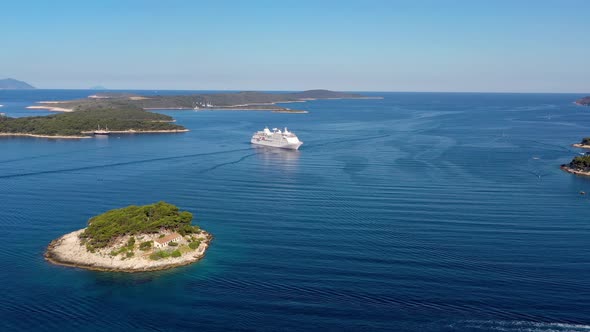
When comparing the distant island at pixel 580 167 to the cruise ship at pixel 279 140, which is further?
the cruise ship at pixel 279 140

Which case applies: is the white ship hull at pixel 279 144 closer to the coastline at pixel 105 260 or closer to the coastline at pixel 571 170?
the coastline at pixel 571 170

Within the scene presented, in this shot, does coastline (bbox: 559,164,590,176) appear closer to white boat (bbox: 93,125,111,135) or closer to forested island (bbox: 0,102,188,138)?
forested island (bbox: 0,102,188,138)

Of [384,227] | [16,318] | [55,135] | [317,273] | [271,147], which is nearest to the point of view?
[16,318]

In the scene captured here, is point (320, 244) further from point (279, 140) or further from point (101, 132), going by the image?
point (101, 132)

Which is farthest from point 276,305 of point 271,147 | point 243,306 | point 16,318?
point 271,147

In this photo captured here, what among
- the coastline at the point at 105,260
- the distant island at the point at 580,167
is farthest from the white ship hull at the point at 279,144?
the coastline at the point at 105,260

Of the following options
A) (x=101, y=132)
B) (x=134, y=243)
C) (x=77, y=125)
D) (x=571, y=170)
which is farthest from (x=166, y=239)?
(x=77, y=125)

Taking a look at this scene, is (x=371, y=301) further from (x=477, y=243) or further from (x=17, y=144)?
(x=17, y=144)
